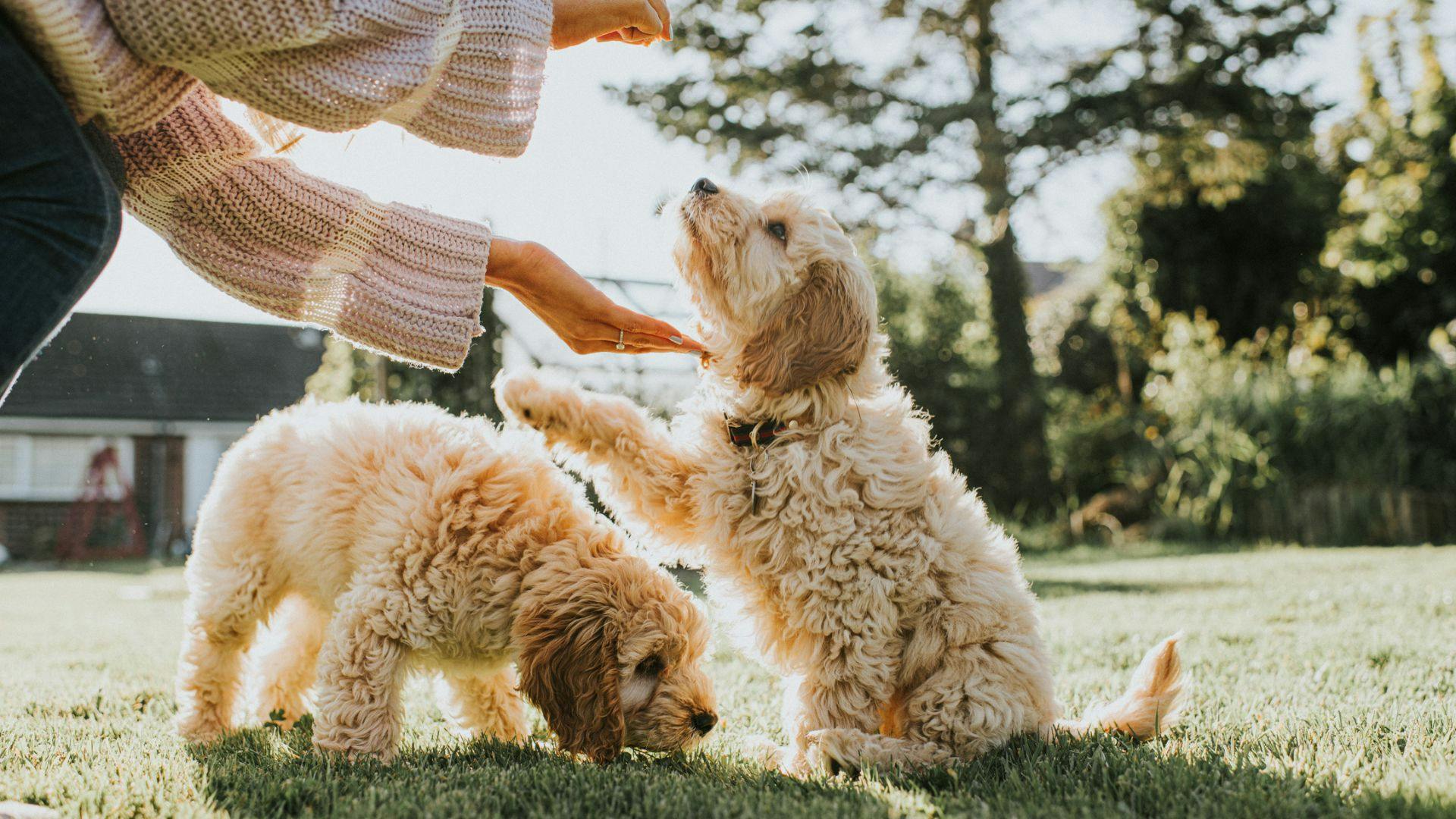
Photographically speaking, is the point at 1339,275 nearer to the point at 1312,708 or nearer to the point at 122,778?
the point at 1312,708

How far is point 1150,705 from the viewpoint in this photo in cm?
291

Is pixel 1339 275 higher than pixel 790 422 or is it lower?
higher

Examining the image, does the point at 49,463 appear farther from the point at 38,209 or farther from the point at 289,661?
the point at 38,209

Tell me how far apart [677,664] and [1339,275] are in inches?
891

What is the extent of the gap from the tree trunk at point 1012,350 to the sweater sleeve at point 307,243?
1269 centimetres

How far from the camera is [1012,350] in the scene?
48.1ft

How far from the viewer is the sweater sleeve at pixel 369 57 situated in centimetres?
189

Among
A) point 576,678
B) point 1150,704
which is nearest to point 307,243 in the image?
point 576,678

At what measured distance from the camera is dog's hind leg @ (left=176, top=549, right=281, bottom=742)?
3285mm

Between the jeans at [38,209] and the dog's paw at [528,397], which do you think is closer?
Answer: the jeans at [38,209]

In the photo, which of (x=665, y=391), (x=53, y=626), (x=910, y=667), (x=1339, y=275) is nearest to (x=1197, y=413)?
(x=665, y=391)

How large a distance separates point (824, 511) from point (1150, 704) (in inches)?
44.3

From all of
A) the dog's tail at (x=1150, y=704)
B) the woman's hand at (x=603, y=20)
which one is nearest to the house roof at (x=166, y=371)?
the woman's hand at (x=603, y=20)

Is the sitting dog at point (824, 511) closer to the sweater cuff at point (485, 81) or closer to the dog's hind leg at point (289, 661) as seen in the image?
the sweater cuff at point (485, 81)
